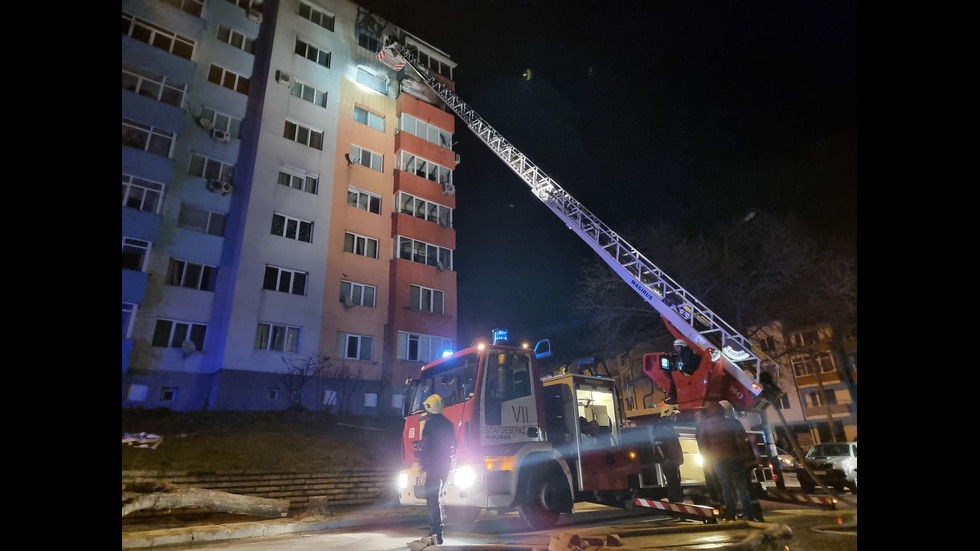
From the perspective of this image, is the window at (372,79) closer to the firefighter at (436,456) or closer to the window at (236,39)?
the window at (236,39)

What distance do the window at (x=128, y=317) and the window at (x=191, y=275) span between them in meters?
1.37

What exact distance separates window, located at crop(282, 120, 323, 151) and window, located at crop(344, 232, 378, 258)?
4.02 m

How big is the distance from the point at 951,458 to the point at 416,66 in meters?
23.8

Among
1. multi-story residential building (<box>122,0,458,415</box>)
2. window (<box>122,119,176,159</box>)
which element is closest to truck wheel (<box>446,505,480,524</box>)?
multi-story residential building (<box>122,0,458,415</box>)

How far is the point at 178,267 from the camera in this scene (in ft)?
52.2

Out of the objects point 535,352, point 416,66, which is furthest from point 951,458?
point 416,66

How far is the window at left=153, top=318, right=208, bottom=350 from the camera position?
14844 millimetres

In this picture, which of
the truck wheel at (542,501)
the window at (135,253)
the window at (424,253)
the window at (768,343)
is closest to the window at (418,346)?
the window at (424,253)

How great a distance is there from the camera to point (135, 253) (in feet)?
49.6

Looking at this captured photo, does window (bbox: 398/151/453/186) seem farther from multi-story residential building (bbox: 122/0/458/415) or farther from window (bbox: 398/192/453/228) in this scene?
window (bbox: 398/192/453/228)

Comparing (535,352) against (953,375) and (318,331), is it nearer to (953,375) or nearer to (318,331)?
(953,375)

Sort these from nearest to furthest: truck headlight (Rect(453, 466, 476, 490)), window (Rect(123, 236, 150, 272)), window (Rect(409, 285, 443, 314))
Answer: truck headlight (Rect(453, 466, 476, 490))
window (Rect(123, 236, 150, 272))
window (Rect(409, 285, 443, 314))

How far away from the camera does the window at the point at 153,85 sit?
54.1 feet

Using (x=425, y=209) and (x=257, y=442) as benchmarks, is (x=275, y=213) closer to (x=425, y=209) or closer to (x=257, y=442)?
(x=425, y=209)
